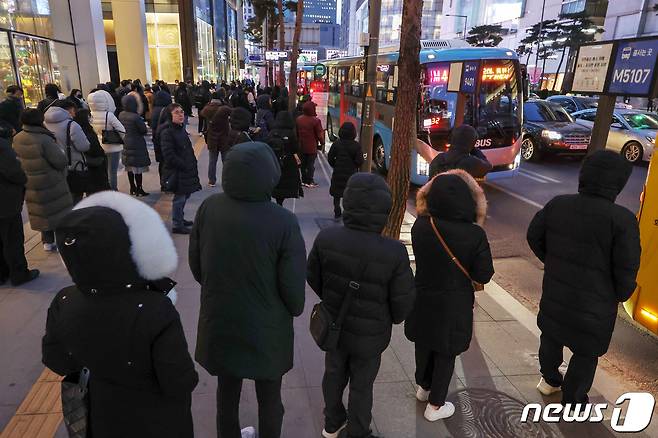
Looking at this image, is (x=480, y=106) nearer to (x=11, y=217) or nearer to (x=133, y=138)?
(x=133, y=138)

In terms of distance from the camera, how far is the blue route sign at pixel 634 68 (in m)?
3.71

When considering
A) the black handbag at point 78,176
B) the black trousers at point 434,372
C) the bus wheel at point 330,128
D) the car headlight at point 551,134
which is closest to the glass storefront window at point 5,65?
the black handbag at point 78,176

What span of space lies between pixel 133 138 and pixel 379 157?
6.68 metres

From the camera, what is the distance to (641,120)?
14.2m

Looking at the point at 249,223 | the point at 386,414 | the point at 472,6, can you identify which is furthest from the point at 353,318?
the point at 472,6

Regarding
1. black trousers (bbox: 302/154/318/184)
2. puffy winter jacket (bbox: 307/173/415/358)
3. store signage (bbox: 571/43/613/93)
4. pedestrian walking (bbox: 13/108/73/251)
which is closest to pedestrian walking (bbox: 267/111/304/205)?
black trousers (bbox: 302/154/318/184)

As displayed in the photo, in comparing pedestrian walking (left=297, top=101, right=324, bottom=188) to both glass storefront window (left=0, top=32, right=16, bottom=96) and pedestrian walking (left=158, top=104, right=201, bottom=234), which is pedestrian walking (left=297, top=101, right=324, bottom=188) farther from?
glass storefront window (left=0, top=32, right=16, bottom=96)

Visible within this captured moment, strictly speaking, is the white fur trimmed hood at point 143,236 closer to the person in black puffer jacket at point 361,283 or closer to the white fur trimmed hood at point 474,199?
the person in black puffer jacket at point 361,283

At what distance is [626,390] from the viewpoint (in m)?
3.87

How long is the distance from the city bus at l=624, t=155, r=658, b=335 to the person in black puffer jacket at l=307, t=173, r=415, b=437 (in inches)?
110

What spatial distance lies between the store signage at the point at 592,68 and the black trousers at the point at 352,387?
3.37m

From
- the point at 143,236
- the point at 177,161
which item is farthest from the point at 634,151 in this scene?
the point at 143,236

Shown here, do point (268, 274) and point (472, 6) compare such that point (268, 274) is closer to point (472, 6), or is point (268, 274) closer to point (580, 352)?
point (580, 352)

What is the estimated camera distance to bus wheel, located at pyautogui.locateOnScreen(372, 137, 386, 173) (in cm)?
1236
